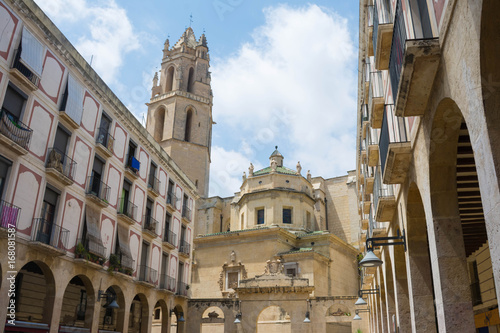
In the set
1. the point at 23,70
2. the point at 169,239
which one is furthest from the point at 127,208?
the point at 23,70

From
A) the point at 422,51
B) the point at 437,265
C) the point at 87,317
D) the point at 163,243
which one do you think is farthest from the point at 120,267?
the point at 422,51

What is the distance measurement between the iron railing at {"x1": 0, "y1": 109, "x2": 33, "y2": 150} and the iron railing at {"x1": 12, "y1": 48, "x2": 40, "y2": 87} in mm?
1527

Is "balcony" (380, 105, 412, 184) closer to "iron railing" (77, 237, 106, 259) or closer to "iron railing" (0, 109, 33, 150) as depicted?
"iron railing" (0, 109, 33, 150)

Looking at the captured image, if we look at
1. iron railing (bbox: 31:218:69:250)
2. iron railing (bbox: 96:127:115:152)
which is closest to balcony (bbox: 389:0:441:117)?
iron railing (bbox: 31:218:69:250)

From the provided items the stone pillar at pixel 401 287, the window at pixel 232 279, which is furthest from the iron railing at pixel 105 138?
the window at pixel 232 279

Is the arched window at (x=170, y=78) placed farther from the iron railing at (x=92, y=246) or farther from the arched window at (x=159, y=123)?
the iron railing at (x=92, y=246)

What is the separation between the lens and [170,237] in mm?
27141

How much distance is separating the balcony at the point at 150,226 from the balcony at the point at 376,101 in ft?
47.8

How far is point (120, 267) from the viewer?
2056 centimetres

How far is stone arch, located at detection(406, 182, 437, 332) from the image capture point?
30.3 ft

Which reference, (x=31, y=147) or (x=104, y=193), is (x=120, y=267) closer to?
(x=104, y=193)

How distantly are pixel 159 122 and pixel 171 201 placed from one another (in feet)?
83.3

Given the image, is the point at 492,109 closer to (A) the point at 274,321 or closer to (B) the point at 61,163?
(B) the point at 61,163

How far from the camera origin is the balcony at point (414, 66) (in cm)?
549
